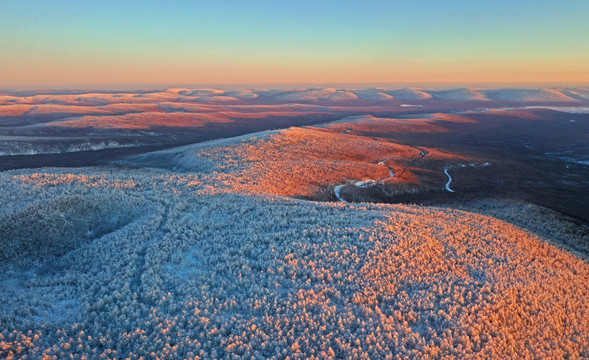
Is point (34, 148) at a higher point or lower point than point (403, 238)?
higher

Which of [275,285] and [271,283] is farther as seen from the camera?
[271,283]

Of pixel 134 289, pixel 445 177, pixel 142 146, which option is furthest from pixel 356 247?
pixel 142 146

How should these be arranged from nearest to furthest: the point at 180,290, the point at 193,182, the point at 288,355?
the point at 288,355
the point at 180,290
the point at 193,182

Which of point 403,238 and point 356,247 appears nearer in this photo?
point 356,247

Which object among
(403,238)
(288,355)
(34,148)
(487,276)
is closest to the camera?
(288,355)

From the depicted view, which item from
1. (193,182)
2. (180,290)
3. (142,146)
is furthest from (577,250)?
(142,146)

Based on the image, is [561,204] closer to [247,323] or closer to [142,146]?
[247,323]

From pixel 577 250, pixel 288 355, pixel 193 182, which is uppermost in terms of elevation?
pixel 193 182
